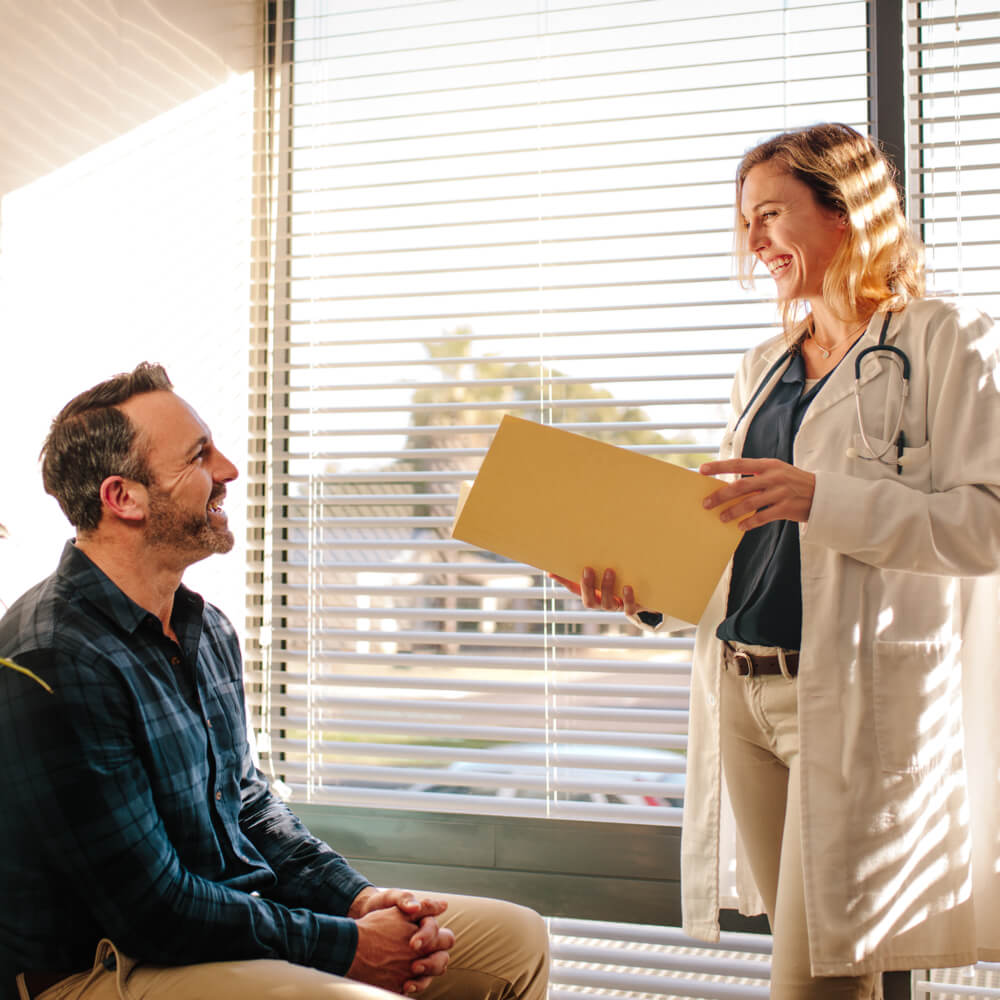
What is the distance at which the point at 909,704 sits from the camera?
149 cm

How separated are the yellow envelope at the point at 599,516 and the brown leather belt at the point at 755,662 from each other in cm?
13

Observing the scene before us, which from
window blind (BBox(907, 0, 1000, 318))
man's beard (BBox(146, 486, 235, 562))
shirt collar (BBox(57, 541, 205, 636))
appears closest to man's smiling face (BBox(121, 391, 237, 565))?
man's beard (BBox(146, 486, 235, 562))

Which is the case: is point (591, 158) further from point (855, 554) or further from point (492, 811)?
point (492, 811)

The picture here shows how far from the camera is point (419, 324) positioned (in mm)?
2418

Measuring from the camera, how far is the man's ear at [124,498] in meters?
1.58

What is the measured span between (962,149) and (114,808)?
2128 millimetres

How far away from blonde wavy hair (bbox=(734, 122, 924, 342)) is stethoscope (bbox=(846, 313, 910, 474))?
10cm

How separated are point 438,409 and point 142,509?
937 mm

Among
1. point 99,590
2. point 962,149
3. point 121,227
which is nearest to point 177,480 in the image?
point 99,590

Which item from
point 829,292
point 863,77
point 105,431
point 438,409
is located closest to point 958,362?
point 829,292

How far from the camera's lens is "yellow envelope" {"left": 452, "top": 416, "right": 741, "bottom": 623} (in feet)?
4.78

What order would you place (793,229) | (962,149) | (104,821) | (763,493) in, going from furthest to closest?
(962,149) < (793,229) < (763,493) < (104,821)

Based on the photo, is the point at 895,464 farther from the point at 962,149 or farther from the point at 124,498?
the point at 124,498

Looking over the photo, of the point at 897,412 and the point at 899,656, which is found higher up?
the point at 897,412
